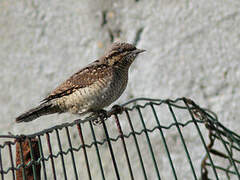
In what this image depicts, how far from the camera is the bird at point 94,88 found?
1.97m

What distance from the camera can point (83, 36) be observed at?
2910 mm

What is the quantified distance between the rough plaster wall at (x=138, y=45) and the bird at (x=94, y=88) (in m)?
0.54

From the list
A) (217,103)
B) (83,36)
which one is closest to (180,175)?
(217,103)

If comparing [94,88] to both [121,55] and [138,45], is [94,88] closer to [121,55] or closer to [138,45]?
[121,55]

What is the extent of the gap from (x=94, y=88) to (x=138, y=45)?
85cm

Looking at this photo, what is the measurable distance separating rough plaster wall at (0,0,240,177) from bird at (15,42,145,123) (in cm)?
54

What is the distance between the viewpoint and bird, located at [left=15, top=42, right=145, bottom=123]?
1.97 m

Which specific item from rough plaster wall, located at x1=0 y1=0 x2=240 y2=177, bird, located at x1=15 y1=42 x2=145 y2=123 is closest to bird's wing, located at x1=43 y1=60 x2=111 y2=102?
bird, located at x1=15 y1=42 x2=145 y2=123

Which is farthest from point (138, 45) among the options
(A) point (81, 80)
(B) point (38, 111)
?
(B) point (38, 111)

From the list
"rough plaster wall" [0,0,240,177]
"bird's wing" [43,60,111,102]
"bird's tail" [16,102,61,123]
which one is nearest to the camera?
"bird's tail" [16,102,61,123]

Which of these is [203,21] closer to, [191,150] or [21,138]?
[191,150]

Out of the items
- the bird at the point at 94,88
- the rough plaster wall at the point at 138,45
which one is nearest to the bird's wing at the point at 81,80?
the bird at the point at 94,88

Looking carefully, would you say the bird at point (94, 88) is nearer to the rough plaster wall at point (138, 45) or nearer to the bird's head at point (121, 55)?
the bird's head at point (121, 55)

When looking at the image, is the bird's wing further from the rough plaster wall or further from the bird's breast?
the rough plaster wall
